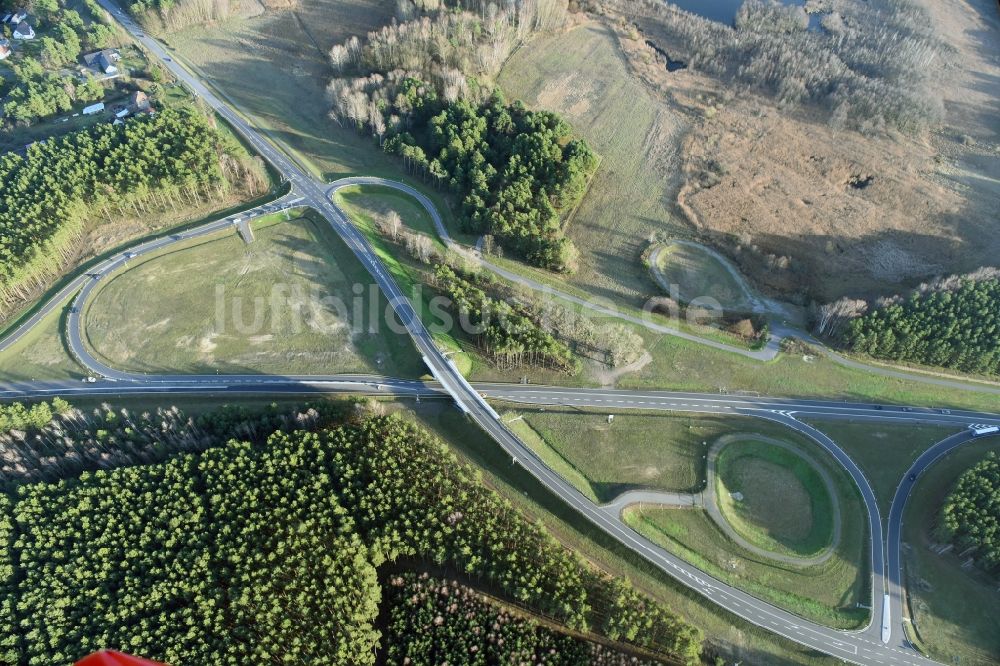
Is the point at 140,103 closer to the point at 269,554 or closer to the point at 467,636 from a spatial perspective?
the point at 269,554

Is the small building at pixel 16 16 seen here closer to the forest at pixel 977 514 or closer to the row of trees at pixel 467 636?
the row of trees at pixel 467 636

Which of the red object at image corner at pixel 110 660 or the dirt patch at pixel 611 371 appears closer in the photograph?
the red object at image corner at pixel 110 660

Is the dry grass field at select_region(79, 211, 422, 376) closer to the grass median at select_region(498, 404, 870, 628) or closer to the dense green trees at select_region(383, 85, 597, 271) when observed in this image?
the dense green trees at select_region(383, 85, 597, 271)

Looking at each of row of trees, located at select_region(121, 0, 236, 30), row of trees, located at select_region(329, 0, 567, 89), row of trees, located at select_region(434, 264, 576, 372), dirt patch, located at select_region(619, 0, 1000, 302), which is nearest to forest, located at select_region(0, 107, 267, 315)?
row of trees, located at select_region(329, 0, 567, 89)

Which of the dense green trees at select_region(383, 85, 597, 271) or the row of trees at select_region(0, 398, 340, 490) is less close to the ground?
the dense green trees at select_region(383, 85, 597, 271)

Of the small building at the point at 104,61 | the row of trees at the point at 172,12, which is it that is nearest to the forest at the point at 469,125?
the row of trees at the point at 172,12

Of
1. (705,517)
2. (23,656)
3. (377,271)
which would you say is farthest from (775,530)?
(23,656)

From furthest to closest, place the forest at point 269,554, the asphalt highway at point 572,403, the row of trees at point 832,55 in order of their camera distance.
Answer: the row of trees at point 832,55
the asphalt highway at point 572,403
the forest at point 269,554
